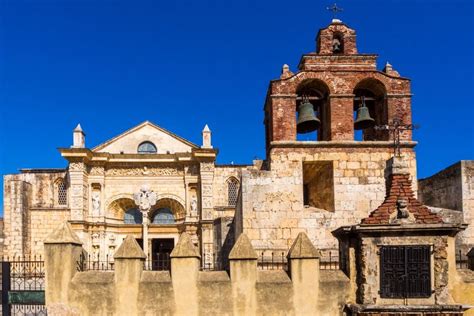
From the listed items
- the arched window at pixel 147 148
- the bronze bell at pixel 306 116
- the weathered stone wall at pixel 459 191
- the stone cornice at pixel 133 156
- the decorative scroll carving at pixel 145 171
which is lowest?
the weathered stone wall at pixel 459 191

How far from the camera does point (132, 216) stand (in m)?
36.0

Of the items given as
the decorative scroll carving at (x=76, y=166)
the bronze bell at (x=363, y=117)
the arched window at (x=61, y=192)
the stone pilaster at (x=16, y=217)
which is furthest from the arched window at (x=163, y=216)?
the bronze bell at (x=363, y=117)

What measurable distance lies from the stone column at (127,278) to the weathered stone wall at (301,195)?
338 cm

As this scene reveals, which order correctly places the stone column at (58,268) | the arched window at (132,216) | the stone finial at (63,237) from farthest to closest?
the arched window at (132,216) → the stone finial at (63,237) → the stone column at (58,268)

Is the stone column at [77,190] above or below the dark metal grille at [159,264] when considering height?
above

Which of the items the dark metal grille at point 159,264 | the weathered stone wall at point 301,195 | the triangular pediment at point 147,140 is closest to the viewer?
the weathered stone wall at point 301,195

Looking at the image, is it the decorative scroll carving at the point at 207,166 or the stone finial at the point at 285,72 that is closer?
the stone finial at the point at 285,72

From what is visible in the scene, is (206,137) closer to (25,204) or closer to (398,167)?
(25,204)

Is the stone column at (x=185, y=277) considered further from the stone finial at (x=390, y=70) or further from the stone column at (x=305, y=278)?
the stone finial at (x=390, y=70)

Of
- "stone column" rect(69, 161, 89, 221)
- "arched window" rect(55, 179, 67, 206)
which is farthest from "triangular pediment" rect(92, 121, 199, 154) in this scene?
"arched window" rect(55, 179, 67, 206)

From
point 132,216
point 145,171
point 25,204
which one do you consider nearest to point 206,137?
point 145,171

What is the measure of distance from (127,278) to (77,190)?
26.6 m

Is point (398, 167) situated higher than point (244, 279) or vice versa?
point (398, 167)

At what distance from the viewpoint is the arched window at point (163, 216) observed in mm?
36031
